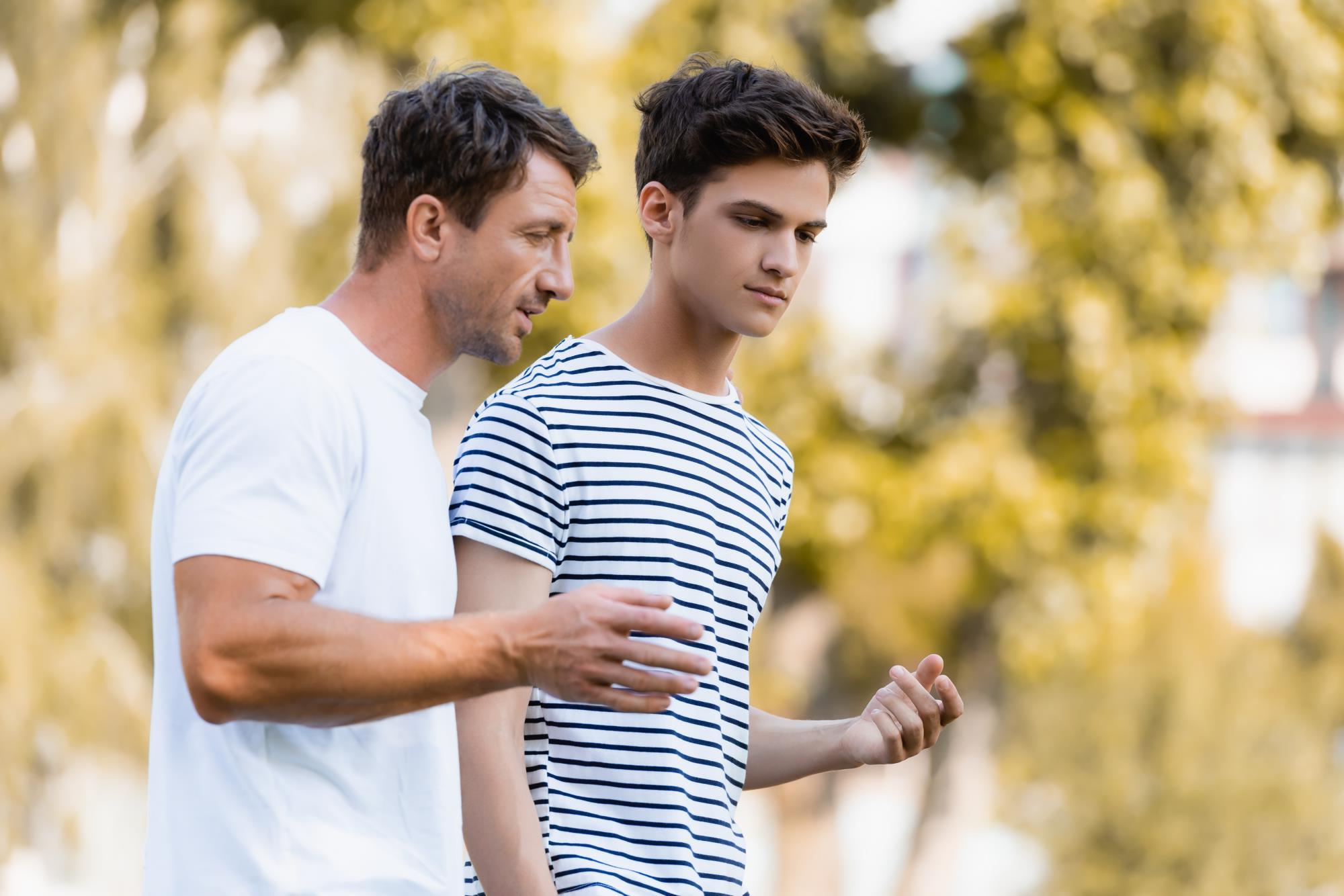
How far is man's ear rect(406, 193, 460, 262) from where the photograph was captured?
1964 mm

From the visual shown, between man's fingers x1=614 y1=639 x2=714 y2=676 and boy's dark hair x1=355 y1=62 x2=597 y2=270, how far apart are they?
595mm

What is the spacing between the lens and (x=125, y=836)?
33.8ft

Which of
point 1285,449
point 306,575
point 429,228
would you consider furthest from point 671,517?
point 1285,449

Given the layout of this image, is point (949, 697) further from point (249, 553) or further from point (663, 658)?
point (249, 553)

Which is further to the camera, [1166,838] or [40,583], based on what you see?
[1166,838]

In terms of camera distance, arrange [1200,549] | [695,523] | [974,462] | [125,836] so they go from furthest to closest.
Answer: [1200,549]
[974,462]
[125,836]
[695,523]

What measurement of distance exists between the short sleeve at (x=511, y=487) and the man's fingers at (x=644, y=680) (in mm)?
452

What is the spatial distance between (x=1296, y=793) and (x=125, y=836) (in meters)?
14.9

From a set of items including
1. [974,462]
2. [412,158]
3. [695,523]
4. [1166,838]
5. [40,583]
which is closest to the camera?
[412,158]

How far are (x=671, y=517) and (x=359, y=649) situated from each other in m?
0.75

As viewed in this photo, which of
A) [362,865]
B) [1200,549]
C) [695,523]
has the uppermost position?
[1200,549]

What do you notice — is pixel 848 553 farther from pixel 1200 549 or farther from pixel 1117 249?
pixel 1200 549

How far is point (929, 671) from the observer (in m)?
2.42

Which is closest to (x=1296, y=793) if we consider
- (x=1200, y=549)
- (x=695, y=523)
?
(x=1200, y=549)
